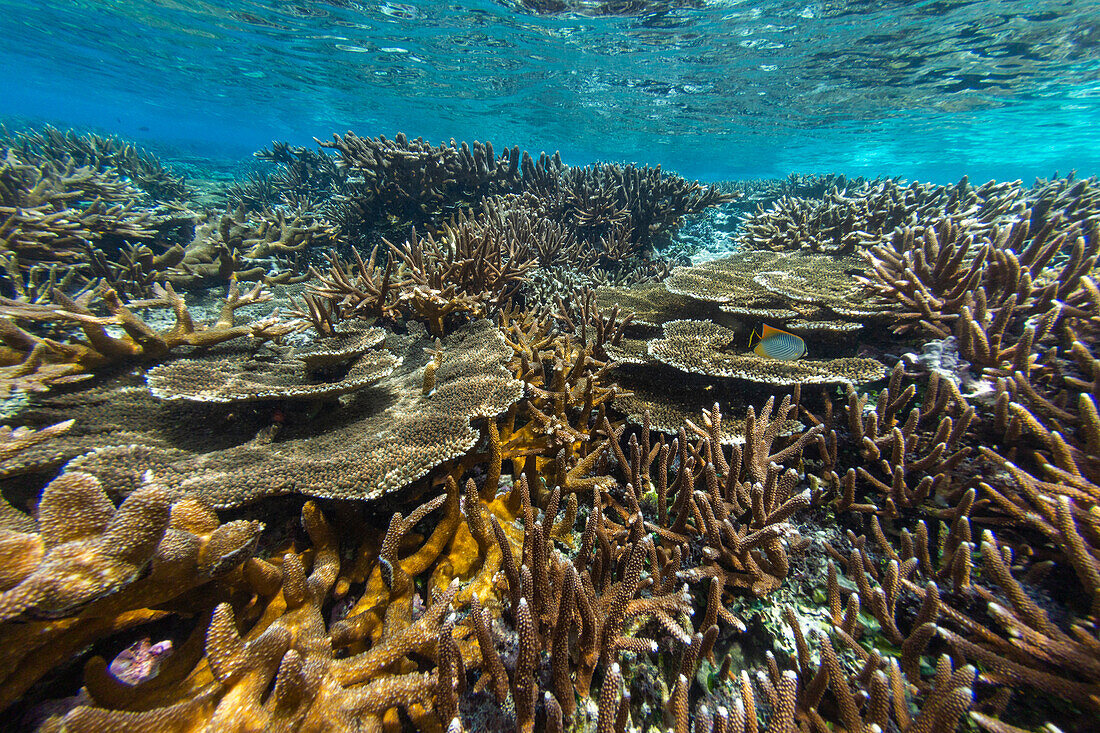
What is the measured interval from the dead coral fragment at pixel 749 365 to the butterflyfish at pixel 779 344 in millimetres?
115

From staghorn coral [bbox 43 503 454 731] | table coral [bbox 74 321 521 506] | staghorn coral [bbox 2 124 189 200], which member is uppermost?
staghorn coral [bbox 2 124 189 200]

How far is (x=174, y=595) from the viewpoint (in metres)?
1.44

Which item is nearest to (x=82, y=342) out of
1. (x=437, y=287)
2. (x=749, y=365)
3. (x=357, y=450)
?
(x=437, y=287)

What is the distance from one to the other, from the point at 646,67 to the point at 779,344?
21674 mm

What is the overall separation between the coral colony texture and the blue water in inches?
622

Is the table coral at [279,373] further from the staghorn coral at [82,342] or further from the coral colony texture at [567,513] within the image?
the staghorn coral at [82,342]

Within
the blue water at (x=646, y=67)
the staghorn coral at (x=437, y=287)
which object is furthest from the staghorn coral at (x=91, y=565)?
the blue water at (x=646, y=67)

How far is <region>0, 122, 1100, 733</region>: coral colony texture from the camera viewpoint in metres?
1.32

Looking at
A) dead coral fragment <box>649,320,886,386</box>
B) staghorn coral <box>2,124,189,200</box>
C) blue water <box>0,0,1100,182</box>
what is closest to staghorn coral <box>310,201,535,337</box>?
dead coral fragment <box>649,320,886,386</box>

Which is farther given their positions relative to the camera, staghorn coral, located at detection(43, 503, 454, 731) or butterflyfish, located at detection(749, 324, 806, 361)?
butterflyfish, located at detection(749, 324, 806, 361)

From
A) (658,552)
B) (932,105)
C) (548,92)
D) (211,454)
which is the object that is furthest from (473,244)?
(932,105)

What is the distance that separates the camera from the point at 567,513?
206cm

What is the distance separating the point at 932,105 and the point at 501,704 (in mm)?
30987

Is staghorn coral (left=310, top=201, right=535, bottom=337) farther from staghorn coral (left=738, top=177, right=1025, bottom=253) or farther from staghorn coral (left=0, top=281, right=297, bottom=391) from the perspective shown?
staghorn coral (left=738, top=177, right=1025, bottom=253)
